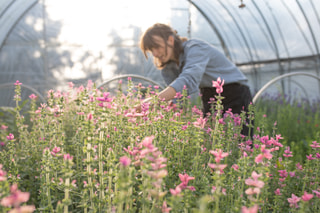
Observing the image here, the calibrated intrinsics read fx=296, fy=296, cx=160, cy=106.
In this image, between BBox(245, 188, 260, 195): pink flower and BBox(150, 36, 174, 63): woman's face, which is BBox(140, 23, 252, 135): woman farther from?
BBox(245, 188, 260, 195): pink flower

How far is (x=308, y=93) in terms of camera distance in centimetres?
793

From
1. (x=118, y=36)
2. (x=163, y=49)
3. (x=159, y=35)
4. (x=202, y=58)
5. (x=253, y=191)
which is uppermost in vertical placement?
(x=118, y=36)

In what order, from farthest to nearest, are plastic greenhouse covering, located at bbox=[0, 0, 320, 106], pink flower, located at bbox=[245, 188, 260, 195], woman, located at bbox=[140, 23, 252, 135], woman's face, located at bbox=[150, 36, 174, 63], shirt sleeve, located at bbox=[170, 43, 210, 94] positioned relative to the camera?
plastic greenhouse covering, located at bbox=[0, 0, 320, 106] → woman's face, located at bbox=[150, 36, 174, 63] → woman, located at bbox=[140, 23, 252, 135] → shirt sleeve, located at bbox=[170, 43, 210, 94] → pink flower, located at bbox=[245, 188, 260, 195]

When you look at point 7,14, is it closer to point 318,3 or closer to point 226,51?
point 226,51

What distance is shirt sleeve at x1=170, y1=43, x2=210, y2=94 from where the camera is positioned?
2.30 metres

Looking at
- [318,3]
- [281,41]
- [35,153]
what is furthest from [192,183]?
[281,41]

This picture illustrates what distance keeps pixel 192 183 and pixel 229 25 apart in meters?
7.90

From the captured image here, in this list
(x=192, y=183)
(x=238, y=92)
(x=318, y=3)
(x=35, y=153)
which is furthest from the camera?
(x=318, y=3)

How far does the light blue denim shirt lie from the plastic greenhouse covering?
5.01 m

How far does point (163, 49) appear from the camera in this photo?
293cm

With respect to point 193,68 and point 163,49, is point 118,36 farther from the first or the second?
point 193,68

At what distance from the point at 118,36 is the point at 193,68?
605cm

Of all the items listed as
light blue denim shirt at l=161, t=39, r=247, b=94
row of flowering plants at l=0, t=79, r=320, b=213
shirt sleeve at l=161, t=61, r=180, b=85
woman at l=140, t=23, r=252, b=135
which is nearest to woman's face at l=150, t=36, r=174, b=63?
woman at l=140, t=23, r=252, b=135

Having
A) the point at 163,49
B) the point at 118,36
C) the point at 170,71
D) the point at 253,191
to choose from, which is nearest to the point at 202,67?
the point at 163,49
